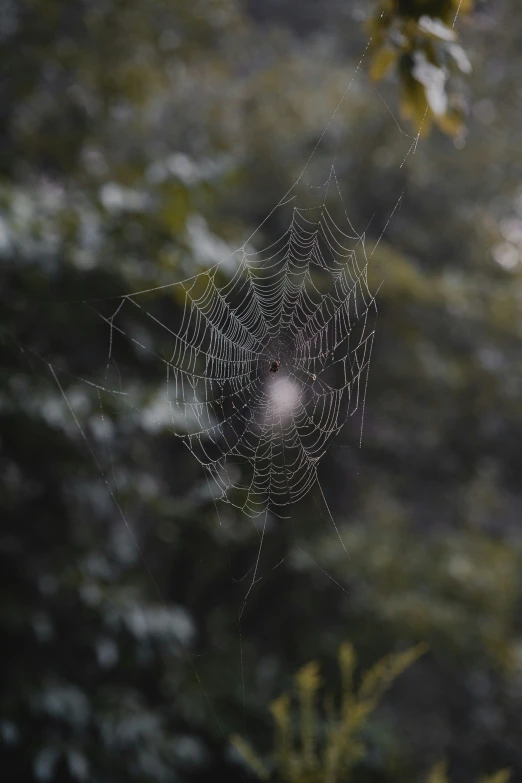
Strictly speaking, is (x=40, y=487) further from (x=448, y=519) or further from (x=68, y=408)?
(x=448, y=519)

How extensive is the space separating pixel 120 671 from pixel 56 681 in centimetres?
77

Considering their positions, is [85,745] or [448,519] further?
[448,519]

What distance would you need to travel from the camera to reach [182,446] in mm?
3145

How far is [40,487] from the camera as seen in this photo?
3037 millimetres

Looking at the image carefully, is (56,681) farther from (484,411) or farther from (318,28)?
(318,28)

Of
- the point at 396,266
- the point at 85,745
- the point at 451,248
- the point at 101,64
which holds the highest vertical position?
the point at 451,248

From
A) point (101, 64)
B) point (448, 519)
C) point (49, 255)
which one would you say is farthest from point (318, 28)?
point (49, 255)

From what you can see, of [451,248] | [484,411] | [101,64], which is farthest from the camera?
[451,248]

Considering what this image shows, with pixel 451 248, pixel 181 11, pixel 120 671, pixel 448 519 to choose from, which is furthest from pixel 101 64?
pixel 448 519

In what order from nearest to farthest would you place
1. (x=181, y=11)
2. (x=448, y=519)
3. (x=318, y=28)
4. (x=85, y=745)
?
(x=85, y=745)
(x=181, y=11)
(x=448, y=519)
(x=318, y=28)

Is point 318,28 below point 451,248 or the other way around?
the other way around

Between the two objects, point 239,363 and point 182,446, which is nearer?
point 239,363

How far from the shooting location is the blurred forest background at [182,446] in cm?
237

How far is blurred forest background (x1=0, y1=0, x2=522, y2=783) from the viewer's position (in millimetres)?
2365
